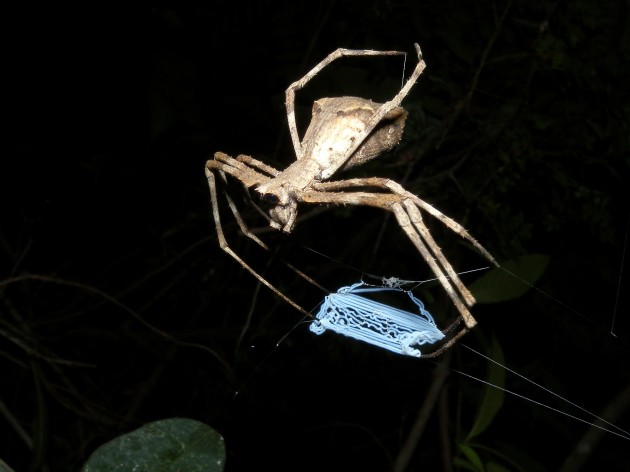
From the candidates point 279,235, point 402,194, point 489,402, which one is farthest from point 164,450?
point 279,235

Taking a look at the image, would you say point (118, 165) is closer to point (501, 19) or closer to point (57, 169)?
point (57, 169)

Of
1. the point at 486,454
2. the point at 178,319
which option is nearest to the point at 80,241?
the point at 178,319

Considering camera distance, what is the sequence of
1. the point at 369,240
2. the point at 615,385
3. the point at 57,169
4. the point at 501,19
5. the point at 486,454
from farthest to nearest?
the point at 57,169, the point at 369,240, the point at 615,385, the point at 501,19, the point at 486,454

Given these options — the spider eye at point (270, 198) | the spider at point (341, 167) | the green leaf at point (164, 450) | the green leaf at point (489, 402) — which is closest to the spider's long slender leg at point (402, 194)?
the spider at point (341, 167)

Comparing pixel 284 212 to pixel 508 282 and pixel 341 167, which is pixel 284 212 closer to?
pixel 341 167

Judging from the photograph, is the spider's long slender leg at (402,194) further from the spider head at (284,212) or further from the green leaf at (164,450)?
the green leaf at (164,450)
